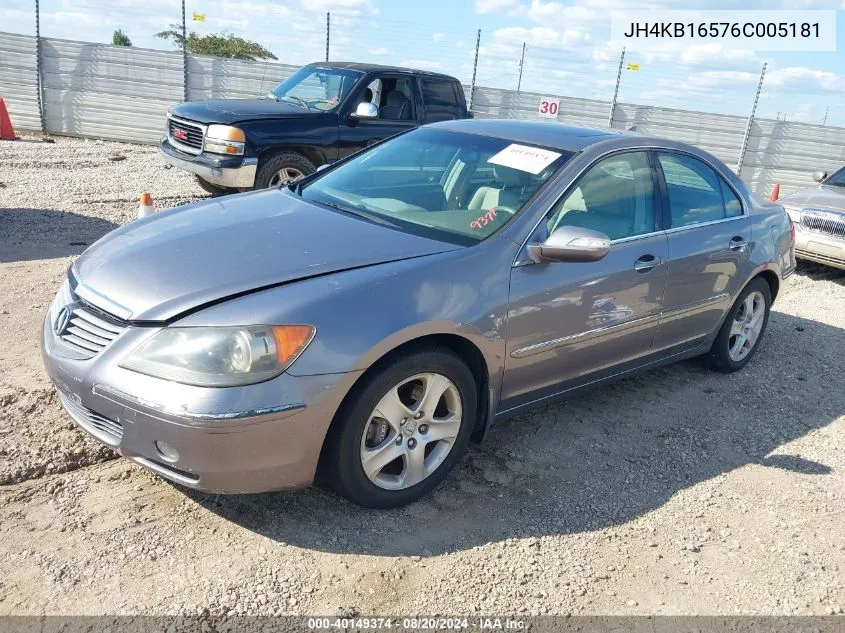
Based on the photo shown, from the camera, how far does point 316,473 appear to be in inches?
122

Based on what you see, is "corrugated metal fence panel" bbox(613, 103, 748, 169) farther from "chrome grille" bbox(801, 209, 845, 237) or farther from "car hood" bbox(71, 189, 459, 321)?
"car hood" bbox(71, 189, 459, 321)

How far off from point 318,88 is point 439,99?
5.31 ft

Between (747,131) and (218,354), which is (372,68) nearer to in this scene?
(218,354)

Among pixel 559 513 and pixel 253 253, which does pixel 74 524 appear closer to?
pixel 253 253

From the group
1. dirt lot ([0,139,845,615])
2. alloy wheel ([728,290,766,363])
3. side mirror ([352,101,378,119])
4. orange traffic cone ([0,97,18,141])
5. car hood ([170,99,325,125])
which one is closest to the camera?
dirt lot ([0,139,845,615])

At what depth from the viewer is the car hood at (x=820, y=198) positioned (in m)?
8.72

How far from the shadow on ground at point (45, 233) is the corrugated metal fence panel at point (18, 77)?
28.1 ft

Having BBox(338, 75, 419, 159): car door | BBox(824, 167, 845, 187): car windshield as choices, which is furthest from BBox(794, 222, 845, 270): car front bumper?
BBox(338, 75, 419, 159): car door

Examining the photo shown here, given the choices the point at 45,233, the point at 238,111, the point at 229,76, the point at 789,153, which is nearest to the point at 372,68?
the point at 238,111

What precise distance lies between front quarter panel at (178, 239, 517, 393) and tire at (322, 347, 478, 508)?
0.13 m

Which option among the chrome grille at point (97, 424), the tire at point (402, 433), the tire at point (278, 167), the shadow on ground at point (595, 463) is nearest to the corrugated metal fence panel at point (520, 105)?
the tire at point (278, 167)

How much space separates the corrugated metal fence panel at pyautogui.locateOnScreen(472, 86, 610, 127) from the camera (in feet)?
55.4

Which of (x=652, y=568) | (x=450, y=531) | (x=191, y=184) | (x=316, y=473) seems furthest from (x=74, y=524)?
(x=191, y=184)

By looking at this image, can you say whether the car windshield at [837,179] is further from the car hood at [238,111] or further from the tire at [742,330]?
the car hood at [238,111]
